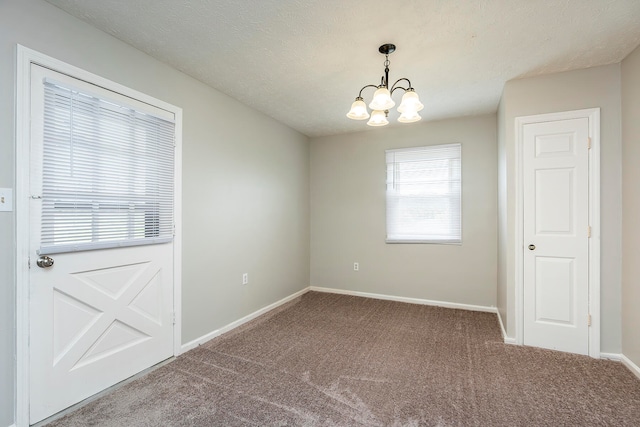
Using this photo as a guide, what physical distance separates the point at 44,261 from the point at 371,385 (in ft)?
7.69

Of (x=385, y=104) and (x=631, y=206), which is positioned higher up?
(x=385, y=104)

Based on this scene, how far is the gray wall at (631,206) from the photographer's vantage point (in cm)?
228

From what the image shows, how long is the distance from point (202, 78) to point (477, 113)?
3.32 metres

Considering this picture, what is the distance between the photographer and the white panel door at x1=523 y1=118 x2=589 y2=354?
2.59 metres

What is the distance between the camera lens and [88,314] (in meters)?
2.01

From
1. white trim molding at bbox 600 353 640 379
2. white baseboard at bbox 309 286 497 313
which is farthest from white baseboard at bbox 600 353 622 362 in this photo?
white baseboard at bbox 309 286 497 313

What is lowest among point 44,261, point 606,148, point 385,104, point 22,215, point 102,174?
point 44,261

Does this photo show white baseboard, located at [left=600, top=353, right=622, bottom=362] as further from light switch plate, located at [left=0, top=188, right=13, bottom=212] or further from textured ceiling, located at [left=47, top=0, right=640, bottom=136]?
light switch plate, located at [left=0, top=188, right=13, bottom=212]

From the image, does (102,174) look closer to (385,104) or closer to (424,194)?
(385,104)

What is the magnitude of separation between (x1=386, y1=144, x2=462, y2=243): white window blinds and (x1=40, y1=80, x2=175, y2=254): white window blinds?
2997 mm

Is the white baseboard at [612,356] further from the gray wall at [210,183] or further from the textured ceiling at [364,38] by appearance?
the gray wall at [210,183]

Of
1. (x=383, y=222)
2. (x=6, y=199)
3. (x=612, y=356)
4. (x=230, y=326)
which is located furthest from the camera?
(x=383, y=222)

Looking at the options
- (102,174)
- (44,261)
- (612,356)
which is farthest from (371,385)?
(102,174)

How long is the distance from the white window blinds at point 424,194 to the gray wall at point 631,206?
163cm
